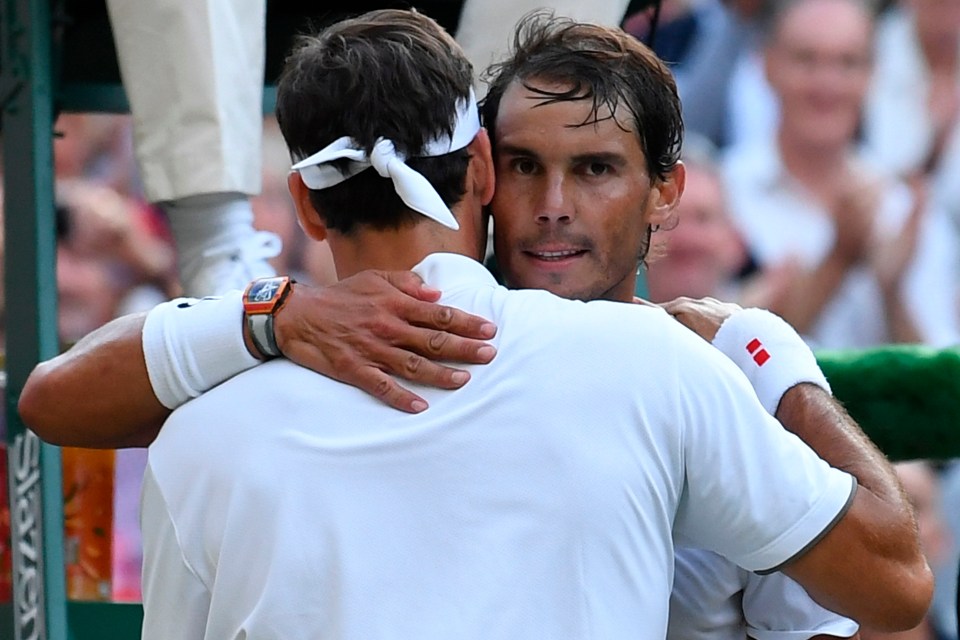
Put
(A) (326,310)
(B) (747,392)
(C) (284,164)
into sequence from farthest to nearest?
(C) (284,164), (A) (326,310), (B) (747,392)

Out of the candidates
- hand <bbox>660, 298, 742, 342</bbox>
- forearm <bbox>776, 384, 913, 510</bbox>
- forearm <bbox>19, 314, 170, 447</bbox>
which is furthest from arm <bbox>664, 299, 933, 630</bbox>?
forearm <bbox>19, 314, 170, 447</bbox>

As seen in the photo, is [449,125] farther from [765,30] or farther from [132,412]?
[765,30]

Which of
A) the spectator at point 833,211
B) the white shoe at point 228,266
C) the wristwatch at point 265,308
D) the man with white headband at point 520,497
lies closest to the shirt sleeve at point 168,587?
the man with white headband at point 520,497

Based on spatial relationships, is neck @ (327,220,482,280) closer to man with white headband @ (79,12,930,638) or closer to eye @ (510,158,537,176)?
man with white headband @ (79,12,930,638)

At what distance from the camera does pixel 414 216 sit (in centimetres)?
135

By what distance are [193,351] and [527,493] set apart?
343 millimetres

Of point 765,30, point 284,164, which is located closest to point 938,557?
point 765,30

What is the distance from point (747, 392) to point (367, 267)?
0.38 m

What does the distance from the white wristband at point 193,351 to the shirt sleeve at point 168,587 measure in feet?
0.27

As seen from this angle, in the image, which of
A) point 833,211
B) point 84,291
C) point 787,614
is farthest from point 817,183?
point 787,614

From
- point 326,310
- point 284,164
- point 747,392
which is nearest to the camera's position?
point 747,392

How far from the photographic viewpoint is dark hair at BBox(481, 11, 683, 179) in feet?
5.18

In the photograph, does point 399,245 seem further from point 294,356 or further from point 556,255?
point 556,255

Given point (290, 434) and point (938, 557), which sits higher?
point (290, 434)
